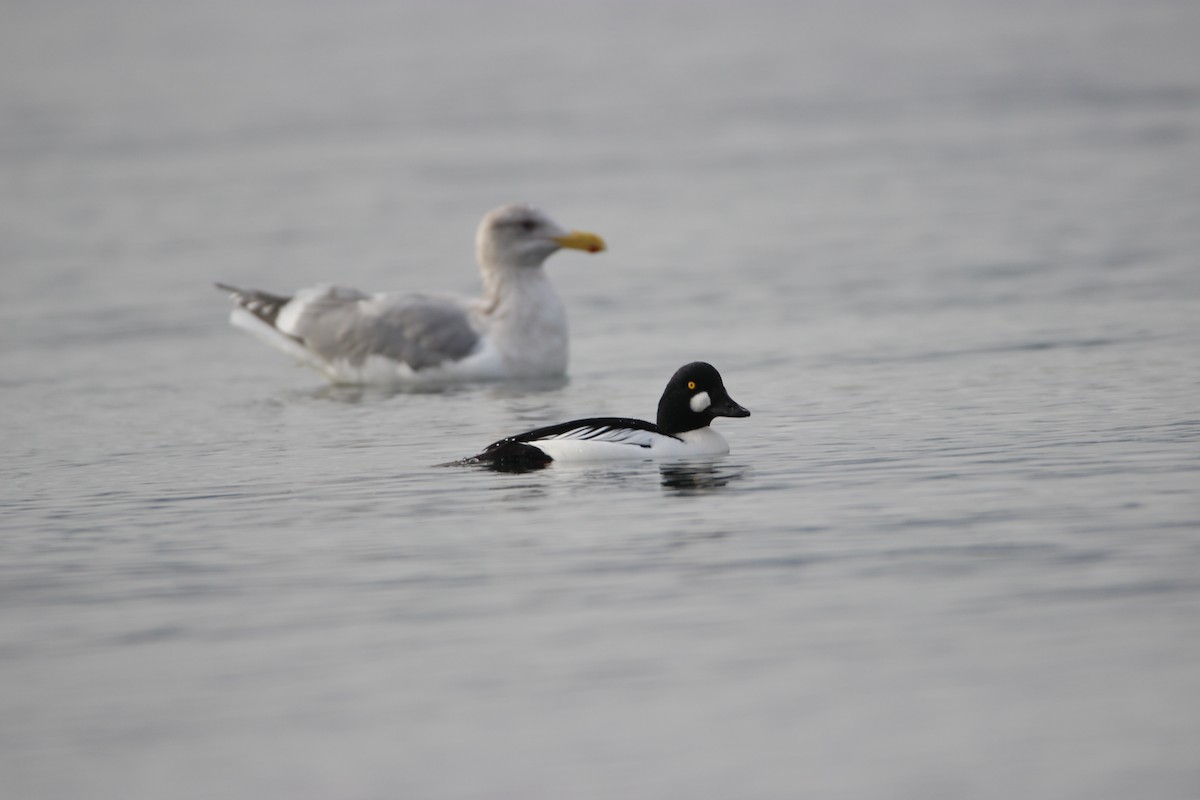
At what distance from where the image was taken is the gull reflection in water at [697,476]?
462 inches

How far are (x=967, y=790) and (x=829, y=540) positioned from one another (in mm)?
3370

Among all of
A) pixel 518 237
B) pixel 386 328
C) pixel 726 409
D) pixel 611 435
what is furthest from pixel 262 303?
pixel 726 409

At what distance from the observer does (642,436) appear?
12586 mm

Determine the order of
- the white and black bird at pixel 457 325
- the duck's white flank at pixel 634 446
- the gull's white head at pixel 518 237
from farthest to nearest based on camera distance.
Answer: the gull's white head at pixel 518 237 < the white and black bird at pixel 457 325 < the duck's white flank at pixel 634 446

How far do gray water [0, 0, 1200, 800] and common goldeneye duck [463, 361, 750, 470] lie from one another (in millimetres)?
184

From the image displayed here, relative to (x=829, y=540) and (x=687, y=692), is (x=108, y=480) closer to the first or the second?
(x=829, y=540)

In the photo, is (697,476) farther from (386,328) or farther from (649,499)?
(386,328)

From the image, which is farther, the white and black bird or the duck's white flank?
the white and black bird

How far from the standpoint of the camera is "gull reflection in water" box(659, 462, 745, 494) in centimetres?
1174

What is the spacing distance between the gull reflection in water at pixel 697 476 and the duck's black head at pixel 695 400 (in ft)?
1.01

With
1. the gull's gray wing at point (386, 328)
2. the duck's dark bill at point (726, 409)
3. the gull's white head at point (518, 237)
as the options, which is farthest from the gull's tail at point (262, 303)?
the duck's dark bill at point (726, 409)

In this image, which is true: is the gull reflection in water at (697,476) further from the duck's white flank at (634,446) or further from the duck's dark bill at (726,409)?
the duck's dark bill at (726,409)

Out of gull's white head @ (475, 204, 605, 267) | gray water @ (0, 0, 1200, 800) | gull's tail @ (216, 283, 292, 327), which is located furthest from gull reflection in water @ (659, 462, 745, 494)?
gull's tail @ (216, 283, 292, 327)

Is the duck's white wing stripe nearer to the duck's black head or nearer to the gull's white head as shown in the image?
the duck's black head
